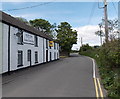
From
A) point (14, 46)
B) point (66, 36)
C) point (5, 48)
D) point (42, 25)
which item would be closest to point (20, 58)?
point (14, 46)

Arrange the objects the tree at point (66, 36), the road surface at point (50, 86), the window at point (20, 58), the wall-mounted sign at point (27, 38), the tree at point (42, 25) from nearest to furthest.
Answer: the road surface at point (50, 86)
the window at point (20, 58)
the wall-mounted sign at point (27, 38)
the tree at point (66, 36)
the tree at point (42, 25)

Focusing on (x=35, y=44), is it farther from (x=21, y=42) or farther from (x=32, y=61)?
(x=21, y=42)

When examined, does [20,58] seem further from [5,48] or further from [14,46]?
[5,48]

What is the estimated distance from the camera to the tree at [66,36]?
61.6 metres

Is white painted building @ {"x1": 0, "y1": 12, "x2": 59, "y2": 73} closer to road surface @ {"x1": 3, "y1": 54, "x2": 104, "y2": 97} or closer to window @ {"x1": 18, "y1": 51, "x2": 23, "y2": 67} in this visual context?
window @ {"x1": 18, "y1": 51, "x2": 23, "y2": 67}

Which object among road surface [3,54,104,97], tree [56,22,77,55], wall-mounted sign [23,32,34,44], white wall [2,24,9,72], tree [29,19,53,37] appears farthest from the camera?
tree [29,19,53,37]

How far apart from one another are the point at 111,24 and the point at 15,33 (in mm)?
10713

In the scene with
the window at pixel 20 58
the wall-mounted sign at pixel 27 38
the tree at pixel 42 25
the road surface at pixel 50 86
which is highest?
the tree at pixel 42 25

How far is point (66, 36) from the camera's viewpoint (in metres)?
62.5

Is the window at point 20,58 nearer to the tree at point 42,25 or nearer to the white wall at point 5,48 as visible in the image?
the white wall at point 5,48

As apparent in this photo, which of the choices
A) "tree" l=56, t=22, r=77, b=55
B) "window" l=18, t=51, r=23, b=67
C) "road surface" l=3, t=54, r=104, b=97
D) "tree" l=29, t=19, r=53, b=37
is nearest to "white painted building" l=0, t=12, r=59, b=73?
"window" l=18, t=51, r=23, b=67

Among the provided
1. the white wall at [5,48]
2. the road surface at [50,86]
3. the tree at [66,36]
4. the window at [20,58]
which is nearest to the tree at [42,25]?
the tree at [66,36]

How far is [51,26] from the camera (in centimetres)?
7162

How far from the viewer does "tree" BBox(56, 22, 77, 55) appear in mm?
61575
